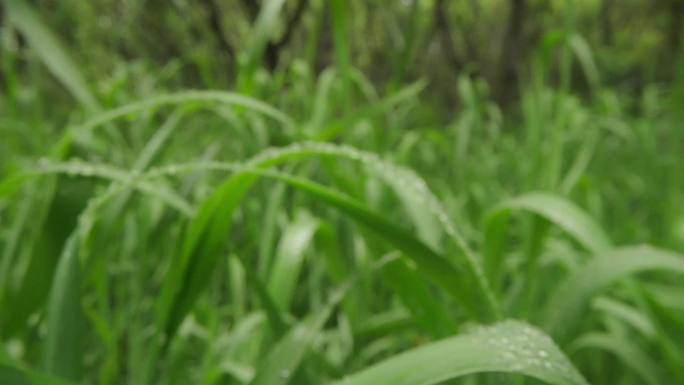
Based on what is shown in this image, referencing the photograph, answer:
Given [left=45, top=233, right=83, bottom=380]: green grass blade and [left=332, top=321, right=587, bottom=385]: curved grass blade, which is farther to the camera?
[left=45, top=233, right=83, bottom=380]: green grass blade

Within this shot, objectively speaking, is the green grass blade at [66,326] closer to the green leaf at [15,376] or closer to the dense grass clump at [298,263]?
the dense grass clump at [298,263]

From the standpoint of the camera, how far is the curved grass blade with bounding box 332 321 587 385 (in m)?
0.30

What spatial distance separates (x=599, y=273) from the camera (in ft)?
1.71

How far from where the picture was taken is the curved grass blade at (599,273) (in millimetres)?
520

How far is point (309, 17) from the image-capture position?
257 cm

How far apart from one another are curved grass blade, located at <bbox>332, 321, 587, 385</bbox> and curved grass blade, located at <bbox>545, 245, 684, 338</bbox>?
0.21m

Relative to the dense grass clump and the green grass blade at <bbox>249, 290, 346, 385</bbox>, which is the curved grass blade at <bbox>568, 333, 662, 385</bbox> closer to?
the dense grass clump

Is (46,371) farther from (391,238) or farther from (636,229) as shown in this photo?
(636,229)

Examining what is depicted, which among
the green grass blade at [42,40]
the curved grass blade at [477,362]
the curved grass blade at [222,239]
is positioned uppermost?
the green grass blade at [42,40]

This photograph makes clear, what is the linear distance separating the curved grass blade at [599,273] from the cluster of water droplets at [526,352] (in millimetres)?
191

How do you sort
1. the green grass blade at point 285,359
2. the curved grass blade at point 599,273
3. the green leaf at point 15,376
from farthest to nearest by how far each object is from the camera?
1. the curved grass blade at point 599,273
2. the green grass blade at point 285,359
3. the green leaf at point 15,376

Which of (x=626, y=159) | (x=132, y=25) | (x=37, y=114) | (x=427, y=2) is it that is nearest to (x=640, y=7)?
(x=427, y=2)

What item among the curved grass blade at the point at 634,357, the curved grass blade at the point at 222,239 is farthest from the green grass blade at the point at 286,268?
the curved grass blade at the point at 634,357

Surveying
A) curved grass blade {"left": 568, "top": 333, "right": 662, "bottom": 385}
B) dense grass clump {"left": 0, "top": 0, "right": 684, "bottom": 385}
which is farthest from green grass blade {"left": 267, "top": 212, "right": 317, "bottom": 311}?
curved grass blade {"left": 568, "top": 333, "right": 662, "bottom": 385}
